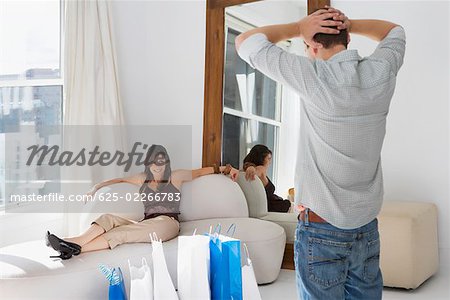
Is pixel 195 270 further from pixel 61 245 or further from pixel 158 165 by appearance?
pixel 158 165

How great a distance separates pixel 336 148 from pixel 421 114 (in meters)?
2.19

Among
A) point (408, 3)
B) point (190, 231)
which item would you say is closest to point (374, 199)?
point (190, 231)

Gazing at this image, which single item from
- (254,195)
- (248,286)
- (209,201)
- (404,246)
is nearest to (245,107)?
(254,195)

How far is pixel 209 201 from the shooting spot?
3609mm

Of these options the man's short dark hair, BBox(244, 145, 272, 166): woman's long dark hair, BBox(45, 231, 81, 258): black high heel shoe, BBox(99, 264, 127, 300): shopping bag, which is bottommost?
BBox(99, 264, 127, 300): shopping bag

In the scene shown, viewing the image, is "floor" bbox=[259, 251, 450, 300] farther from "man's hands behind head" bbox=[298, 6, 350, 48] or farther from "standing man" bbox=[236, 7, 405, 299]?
"man's hands behind head" bbox=[298, 6, 350, 48]

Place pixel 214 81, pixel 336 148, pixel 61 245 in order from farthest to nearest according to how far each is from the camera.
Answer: pixel 214 81 → pixel 61 245 → pixel 336 148

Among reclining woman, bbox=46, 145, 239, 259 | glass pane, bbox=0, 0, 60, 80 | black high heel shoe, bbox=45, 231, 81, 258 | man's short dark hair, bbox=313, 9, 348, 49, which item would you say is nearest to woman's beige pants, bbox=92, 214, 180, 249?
reclining woman, bbox=46, 145, 239, 259

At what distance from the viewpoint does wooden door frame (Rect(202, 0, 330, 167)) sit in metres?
4.05

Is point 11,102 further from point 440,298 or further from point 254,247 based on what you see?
point 440,298

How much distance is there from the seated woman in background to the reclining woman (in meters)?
0.11

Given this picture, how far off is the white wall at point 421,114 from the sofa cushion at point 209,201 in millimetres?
1017

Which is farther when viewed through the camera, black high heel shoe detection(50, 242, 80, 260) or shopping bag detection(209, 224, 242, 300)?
black high heel shoe detection(50, 242, 80, 260)

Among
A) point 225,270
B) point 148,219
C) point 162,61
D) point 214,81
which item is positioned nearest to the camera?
point 225,270
